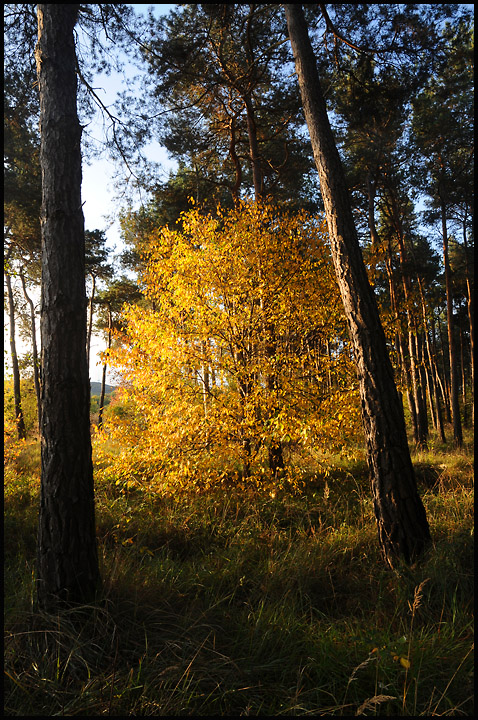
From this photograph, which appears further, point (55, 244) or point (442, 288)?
point (442, 288)

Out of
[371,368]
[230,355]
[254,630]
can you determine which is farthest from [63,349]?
[230,355]

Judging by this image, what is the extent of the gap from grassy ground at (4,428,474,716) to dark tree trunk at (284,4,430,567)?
0.33m

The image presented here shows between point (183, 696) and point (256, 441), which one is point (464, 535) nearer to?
point (256, 441)

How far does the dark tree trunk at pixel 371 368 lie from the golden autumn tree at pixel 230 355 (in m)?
1.68

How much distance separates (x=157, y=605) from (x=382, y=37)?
8011 millimetres

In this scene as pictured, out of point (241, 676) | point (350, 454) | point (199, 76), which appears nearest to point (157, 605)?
point (241, 676)

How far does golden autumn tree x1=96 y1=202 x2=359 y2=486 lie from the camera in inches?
226

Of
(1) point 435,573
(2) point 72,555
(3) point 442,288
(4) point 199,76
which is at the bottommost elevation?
(1) point 435,573

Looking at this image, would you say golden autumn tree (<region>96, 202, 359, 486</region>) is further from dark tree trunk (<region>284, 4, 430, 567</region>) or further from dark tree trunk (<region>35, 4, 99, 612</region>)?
dark tree trunk (<region>35, 4, 99, 612</region>)

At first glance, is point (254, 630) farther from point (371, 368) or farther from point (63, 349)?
point (371, 368)

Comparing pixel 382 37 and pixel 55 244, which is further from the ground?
pixel 382 37

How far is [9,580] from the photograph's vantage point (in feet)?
10.5

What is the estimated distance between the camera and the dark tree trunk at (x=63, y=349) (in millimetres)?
2783

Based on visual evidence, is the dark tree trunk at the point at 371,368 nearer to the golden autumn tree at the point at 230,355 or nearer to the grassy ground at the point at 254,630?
the grassy ground at the point at 254,630
